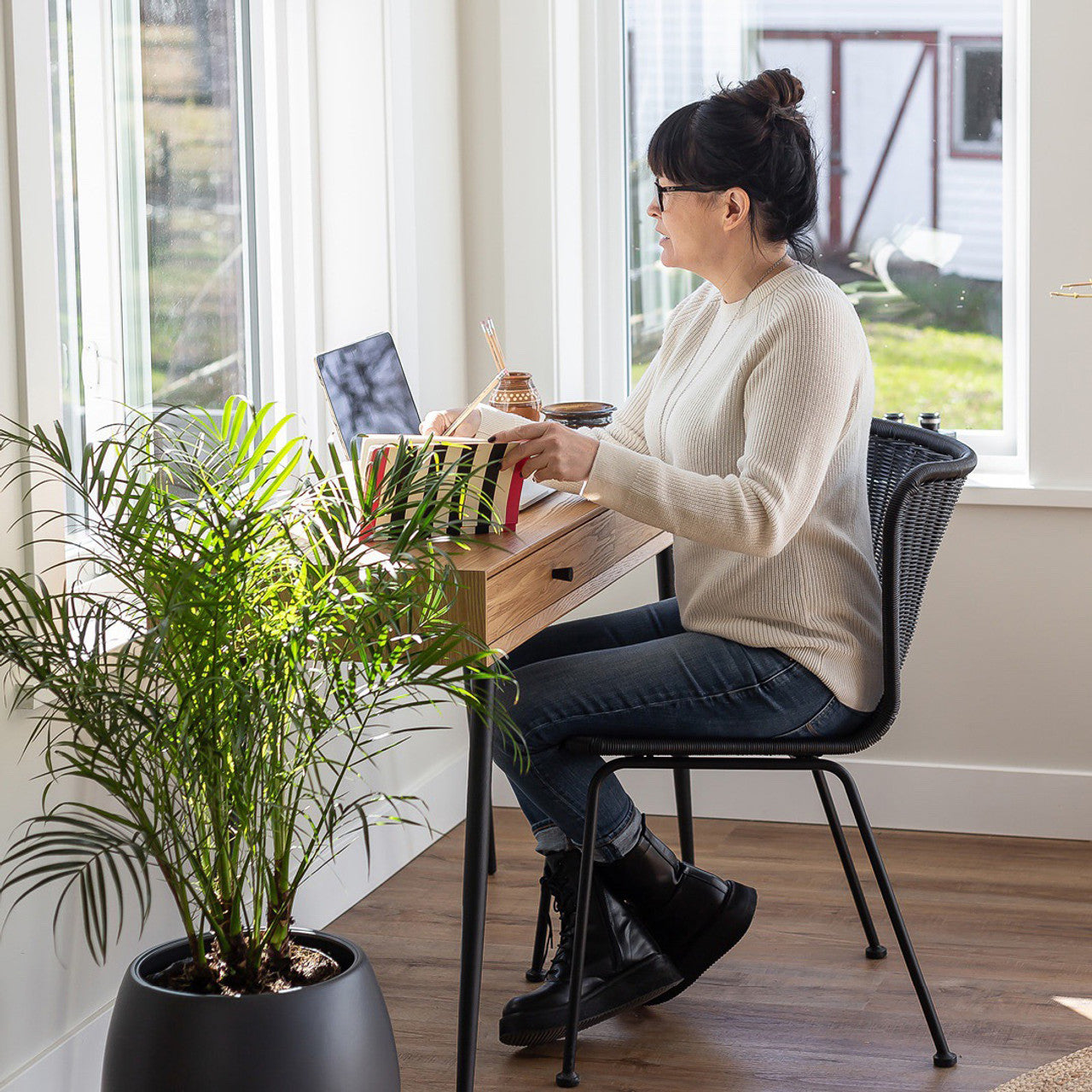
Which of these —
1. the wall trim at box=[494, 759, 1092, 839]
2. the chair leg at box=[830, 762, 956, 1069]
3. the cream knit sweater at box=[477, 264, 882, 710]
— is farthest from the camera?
the wall trim at box=[494, 759, 1092, 839]

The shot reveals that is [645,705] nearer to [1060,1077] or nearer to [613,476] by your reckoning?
[613,476]

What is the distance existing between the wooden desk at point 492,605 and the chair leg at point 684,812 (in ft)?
1.98

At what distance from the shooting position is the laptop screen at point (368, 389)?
2.38 m

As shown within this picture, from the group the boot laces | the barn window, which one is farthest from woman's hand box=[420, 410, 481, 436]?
the barn window

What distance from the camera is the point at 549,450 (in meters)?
2.04

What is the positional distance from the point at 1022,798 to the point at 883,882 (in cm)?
100

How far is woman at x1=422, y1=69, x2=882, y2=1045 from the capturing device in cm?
207

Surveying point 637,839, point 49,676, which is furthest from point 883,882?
point 49,676

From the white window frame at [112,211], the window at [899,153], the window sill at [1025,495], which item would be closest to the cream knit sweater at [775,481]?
the white window frame at [112,211]

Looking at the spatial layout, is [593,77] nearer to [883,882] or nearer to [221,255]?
[221,255]

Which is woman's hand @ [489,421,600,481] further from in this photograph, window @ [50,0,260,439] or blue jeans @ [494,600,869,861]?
window @ [50,0,260,439]

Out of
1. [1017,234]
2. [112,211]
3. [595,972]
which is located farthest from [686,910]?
[1017,234]

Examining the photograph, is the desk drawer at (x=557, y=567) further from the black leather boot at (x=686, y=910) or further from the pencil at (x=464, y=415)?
the black leather boot at (x=686, y=910)

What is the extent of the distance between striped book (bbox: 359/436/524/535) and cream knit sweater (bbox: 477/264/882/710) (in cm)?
11
